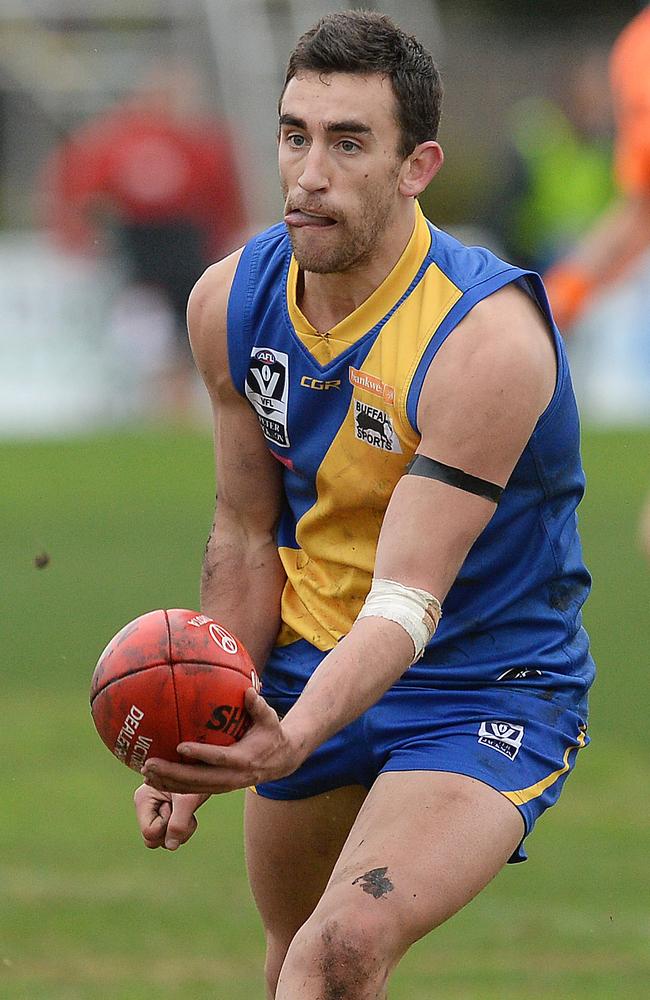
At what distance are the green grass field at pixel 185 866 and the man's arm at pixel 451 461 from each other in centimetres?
230

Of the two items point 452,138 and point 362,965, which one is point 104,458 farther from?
point 362,965

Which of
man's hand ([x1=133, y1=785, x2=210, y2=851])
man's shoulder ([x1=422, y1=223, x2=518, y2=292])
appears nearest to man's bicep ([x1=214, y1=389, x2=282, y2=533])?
man's shoulder ([x1=422, y1=223, x2=518, y2=292])

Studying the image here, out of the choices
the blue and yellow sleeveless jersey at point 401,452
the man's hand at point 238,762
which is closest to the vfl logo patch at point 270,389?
the blue and yellow sleeveless jersey at point 401,452

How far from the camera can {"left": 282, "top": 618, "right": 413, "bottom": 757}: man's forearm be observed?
4.30 metres

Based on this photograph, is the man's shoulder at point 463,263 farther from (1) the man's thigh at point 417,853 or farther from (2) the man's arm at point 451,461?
(1) the man's thigh at point 417,853

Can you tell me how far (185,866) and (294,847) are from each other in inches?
112

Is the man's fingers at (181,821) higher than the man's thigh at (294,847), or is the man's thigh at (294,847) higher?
the man's fingers at (181,821)

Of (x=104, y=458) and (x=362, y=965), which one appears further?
(x=104, y=458)

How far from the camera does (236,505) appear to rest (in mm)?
5434

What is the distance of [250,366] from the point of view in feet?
16.8

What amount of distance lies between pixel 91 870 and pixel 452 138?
25364 millimetres

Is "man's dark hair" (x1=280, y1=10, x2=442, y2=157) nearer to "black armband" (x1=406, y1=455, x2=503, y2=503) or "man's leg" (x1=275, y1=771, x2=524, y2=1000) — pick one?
"black armband" (x1=406, y1=455, x2=503, y2=503)

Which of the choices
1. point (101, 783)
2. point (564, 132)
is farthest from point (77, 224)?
point (101, 783)

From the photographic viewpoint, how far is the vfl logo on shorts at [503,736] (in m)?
4.82
